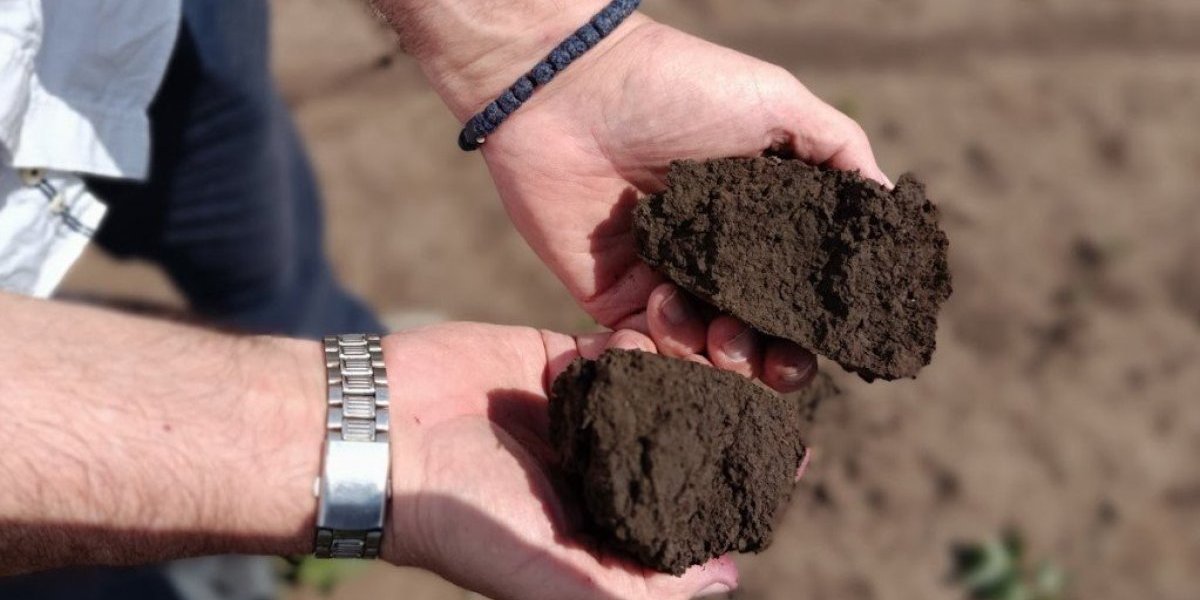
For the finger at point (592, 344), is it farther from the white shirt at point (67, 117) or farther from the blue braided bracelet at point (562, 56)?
the white shirt at point (67, 117)

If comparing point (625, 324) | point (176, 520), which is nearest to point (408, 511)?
point (176, 520)

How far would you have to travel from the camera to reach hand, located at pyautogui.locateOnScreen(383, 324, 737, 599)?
2002 mm

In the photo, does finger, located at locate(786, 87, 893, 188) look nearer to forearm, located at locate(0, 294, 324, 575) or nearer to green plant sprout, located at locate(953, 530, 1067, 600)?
forearm, located at locate(0, 294, 324, 575)

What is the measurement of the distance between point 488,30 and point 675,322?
87cm

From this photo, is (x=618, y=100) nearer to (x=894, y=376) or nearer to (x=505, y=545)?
(x=894, y=376)

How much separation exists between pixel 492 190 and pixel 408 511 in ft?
8.82

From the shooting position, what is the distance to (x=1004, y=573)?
12.6ft

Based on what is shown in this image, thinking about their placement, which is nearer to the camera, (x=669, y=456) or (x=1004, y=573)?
(x=669, y=456)

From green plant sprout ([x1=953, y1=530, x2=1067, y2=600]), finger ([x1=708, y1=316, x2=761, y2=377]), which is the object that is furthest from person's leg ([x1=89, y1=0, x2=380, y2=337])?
green plant sprout ([x1=953, y1=530, x2=1067, y2=600])

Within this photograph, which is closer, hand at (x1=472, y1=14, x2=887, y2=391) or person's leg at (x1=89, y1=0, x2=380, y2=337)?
hand at (x1=472, y1=14, x2=887, y2=391)

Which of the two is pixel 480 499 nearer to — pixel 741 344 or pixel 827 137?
pixel 741 344

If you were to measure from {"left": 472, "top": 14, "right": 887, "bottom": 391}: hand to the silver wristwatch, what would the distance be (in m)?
0.71

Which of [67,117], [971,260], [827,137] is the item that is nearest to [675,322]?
[827,137]

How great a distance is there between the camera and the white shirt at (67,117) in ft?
7.23
